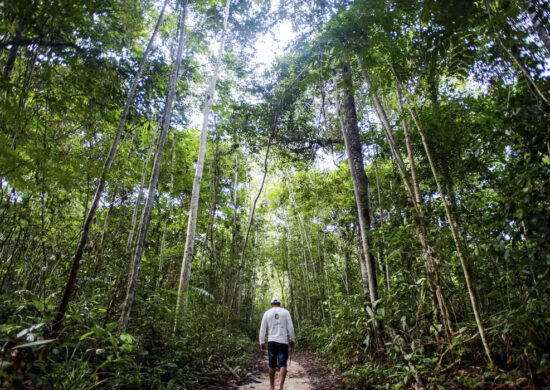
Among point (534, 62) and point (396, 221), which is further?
point (396, 221)

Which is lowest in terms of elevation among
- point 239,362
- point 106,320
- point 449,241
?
point 239,362

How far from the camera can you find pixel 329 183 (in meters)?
9.95

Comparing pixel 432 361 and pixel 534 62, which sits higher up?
pixel 534 62

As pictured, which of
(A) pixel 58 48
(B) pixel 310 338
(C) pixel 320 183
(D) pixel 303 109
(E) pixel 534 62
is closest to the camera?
(E) pixel 534 62

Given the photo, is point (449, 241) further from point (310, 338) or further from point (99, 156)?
point (310, 338)

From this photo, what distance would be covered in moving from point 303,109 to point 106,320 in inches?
286

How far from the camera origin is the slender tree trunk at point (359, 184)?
4.82m

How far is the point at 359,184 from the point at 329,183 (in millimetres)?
4455

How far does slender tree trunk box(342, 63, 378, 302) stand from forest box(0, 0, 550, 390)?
4 cm

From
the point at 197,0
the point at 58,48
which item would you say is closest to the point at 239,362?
the point at 58,48

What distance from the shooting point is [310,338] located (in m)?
11.8

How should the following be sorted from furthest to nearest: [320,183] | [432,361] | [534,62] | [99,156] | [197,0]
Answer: [320,183] < [197,0] < [99,156] < [432,361] < [534,62]

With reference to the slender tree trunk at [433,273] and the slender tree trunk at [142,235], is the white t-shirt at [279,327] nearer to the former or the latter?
the slender tree trunk at [142,235]

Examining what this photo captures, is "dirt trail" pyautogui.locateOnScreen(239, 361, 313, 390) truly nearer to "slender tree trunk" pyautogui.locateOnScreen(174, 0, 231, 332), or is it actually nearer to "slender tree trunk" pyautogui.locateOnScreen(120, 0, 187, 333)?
"slender tree trunk" pyautogui.locateOnScreen(174, 0, 231, 332)
